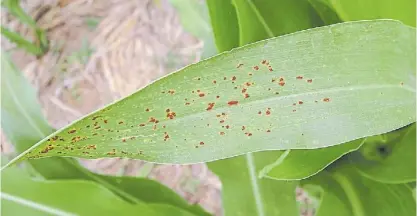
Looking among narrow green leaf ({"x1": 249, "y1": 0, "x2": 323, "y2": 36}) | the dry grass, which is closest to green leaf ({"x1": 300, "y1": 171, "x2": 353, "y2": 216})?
narrow green leaf ({"x1": 249, "y1": 0, "x2": 323, "y2": 36})

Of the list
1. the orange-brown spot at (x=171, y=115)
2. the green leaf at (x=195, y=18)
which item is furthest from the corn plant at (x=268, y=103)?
the green leaf at (x=195, y=18)

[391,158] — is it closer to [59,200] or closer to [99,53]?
[59,200]

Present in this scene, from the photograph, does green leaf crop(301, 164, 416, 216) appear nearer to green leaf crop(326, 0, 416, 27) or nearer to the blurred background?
green leaf crop(326, 0, 416, 27)

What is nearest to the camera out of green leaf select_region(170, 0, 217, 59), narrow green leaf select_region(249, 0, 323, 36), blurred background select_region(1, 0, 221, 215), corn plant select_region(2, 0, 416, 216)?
corn plant select_region(2, 0, 416, 216)

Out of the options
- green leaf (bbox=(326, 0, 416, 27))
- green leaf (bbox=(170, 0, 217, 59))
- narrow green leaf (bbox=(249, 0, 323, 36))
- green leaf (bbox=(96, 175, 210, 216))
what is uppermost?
green leaf (bbox=(170, 0, 217, 59))

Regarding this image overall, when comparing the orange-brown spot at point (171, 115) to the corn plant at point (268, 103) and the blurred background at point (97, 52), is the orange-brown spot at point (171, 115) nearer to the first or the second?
the corn plant at point (268, 103)

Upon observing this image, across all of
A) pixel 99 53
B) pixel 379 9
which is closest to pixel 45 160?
pixel 379 9
